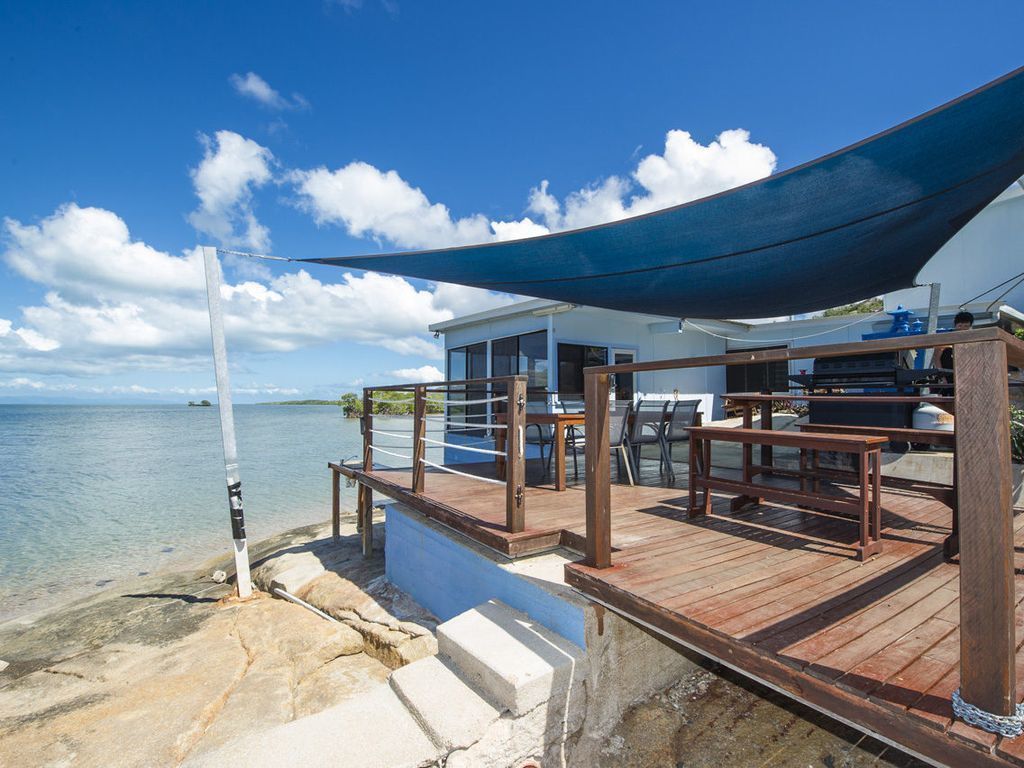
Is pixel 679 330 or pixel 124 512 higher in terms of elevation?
pixel 679 330

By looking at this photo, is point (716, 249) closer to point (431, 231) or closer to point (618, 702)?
point (618, 702)

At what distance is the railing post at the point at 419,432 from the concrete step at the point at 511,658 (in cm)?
152

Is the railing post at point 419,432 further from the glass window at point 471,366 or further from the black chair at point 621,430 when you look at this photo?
the glass window at point 471,366

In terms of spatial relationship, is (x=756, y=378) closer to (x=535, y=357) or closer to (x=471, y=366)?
(x=535, y=357)

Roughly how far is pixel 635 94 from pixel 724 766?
7.85m

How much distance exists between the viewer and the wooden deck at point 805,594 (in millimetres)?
1295

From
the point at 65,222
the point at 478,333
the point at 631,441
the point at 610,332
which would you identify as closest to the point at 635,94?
the point at 610,332

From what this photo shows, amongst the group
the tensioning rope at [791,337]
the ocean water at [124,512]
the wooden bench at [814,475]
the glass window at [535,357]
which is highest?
the tensioning rope at [791,337]

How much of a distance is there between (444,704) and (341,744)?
1.27 feet

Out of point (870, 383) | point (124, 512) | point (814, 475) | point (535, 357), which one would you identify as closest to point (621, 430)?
point (814, 475)

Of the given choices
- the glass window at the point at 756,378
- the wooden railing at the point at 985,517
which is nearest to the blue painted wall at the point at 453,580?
the wooden railing at the point at 985,517

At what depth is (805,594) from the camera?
196 cm

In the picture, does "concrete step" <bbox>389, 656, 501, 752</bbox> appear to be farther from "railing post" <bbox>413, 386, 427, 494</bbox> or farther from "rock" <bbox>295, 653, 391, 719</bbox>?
"railing post" <bbox>413, 386, 427, 494</bbox>

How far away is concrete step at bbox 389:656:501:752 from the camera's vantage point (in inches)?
70.8
